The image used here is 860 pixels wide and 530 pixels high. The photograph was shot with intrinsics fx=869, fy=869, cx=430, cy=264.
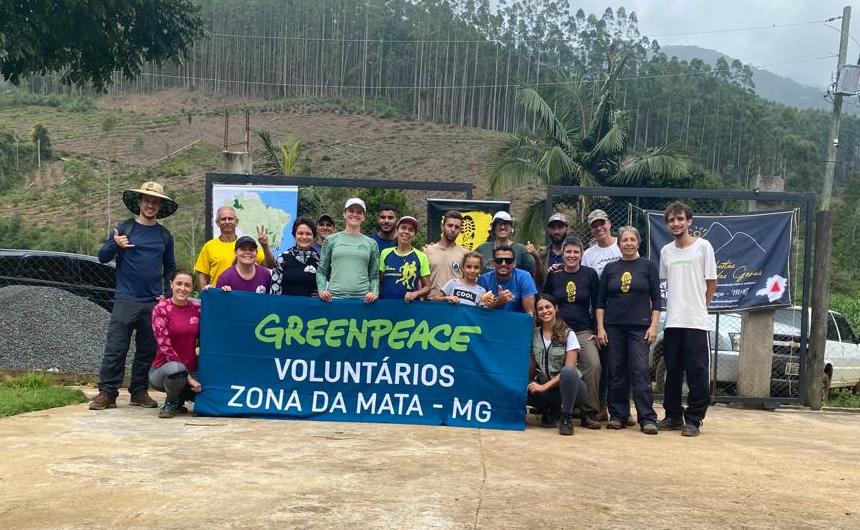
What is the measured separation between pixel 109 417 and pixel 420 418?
2.38 meters

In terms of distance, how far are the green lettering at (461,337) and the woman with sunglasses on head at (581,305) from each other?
724mm

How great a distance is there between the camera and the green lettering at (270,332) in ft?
23.2

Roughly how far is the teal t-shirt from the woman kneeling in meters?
1.54

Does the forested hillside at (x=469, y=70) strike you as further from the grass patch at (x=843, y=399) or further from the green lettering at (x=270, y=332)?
the green lettering at (x=270, y=332)

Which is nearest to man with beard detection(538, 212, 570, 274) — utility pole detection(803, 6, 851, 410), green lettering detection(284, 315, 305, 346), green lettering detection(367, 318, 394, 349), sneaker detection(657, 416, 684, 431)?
green lettering detection(367, 318, 394, 349)

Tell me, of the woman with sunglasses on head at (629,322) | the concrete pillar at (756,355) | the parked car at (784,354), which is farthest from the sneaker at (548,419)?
the concrete pillar at (756,355)

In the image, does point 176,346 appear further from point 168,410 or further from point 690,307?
point 690,307

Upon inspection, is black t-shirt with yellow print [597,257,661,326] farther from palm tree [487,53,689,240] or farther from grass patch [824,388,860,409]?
palm tree [487,53,689,240]

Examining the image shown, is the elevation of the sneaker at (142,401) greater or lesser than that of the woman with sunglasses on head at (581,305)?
lesser

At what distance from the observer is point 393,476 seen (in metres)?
4.79

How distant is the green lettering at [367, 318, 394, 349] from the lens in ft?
23.1

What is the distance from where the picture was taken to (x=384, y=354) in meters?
7.05

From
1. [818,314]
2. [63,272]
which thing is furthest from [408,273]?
[63,272]

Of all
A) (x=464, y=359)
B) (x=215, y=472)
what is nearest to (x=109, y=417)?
(x=215, y=472)
